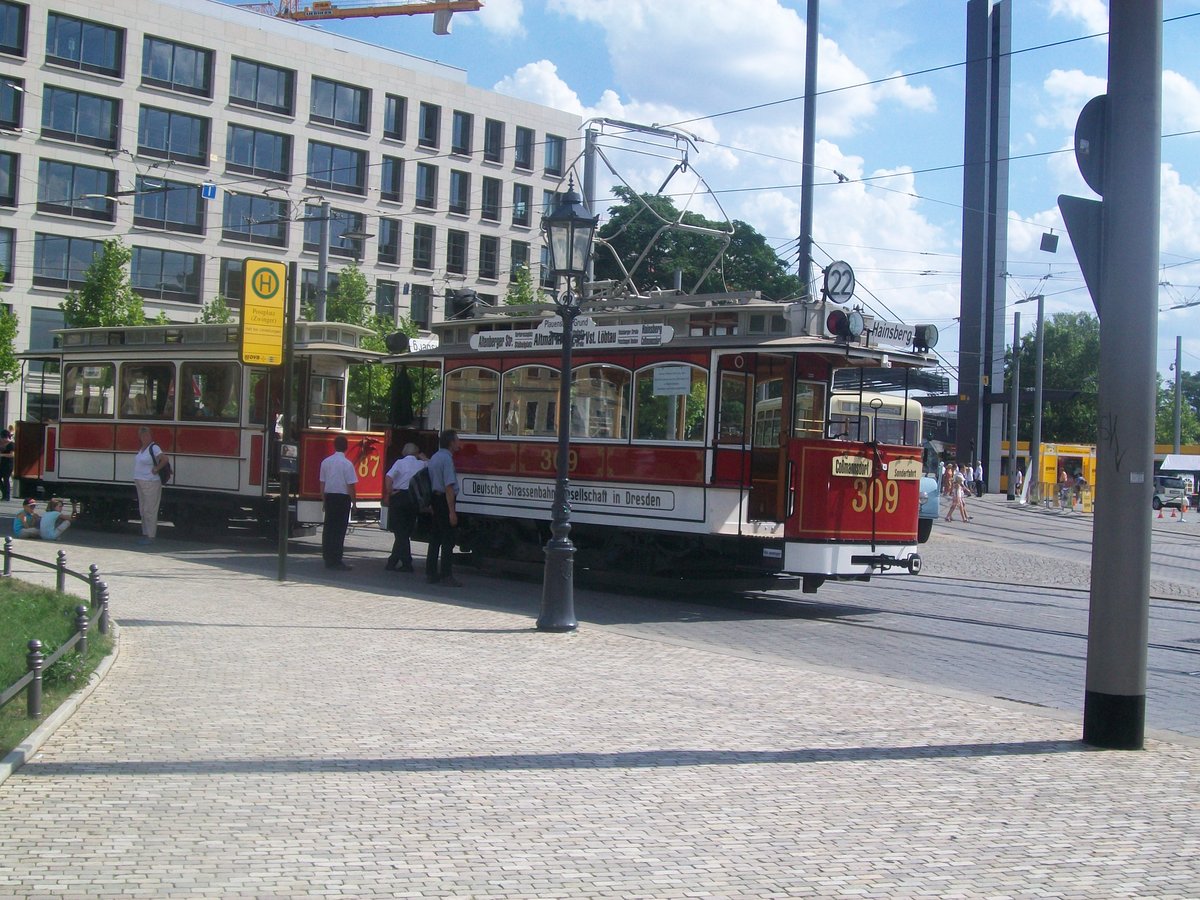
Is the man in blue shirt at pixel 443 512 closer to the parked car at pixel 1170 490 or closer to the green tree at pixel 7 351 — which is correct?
the green tree at pixel 7 351

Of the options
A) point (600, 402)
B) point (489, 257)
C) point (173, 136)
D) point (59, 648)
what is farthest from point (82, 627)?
point (489, 257)

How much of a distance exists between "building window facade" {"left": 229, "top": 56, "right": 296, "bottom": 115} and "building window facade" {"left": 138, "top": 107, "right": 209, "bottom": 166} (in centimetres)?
204

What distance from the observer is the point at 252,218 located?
56469 mm

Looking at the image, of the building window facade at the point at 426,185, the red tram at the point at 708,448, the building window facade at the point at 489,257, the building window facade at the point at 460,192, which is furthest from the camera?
the building window facade at the point at 489,257

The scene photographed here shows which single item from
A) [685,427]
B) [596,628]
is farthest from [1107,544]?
[685,427]

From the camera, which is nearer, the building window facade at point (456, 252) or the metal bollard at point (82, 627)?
the metal bollard at point (82, 627)

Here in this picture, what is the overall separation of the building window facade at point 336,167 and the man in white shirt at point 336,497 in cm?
4336

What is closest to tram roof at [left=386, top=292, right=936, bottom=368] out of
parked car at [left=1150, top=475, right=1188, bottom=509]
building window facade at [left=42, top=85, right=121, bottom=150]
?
building window facade at [left=42, top=85, right=121, bottom=150]

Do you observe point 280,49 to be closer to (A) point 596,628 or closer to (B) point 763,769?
(A) point 596,628

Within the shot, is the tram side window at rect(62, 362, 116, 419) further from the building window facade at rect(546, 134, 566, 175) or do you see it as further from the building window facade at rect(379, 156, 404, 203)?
the building window facade at rect(546, 134, 566, 175)

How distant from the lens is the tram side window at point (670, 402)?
14961 mm

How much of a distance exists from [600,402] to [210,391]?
25.4 feet

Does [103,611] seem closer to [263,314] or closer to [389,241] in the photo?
[263,314]

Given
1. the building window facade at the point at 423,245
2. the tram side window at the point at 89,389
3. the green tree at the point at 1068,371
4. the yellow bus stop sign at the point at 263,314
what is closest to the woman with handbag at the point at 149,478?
the tram side window at the point at 89,389
